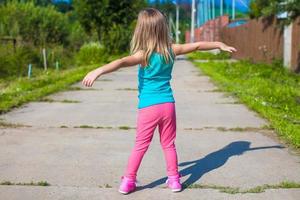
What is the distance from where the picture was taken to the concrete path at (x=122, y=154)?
4895 mm

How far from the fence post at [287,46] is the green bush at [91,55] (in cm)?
1022

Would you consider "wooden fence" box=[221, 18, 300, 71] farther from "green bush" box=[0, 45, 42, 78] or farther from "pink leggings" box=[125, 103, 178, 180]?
"pink leggings" box=[125, 103, 178, 180]

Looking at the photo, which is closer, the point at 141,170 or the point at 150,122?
the point at 150,122

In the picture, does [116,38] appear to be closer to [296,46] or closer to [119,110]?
[296,46]

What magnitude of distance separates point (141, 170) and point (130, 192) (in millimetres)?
729

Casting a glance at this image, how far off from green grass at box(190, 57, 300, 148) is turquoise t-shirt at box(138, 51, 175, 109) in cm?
226

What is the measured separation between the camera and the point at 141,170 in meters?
A: 5.56

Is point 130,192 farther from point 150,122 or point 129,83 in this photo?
point 129,83

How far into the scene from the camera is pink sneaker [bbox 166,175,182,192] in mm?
4848

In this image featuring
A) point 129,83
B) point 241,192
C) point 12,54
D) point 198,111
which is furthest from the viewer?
point 12,54

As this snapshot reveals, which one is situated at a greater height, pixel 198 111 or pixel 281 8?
pixel 281 8

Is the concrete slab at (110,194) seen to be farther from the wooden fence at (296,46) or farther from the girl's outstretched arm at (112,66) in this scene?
the wooden fence at (296,46)

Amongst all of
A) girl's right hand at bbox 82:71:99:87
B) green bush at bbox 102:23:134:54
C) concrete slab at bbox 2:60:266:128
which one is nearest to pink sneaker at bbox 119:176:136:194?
girl's right hand at bbox 82:71:99:87

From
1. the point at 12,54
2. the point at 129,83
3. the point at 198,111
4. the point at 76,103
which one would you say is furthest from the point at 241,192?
the point at 12,54
